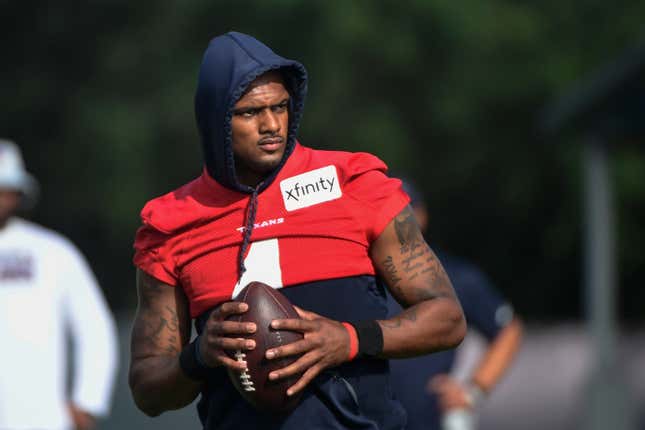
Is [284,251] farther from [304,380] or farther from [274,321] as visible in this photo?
[304,380]

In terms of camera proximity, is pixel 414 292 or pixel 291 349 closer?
pixel 291 349

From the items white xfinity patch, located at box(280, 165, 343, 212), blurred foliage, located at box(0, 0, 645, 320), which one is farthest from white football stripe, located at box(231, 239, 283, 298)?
blurred foliage, located at box(0, 0, 645, 320)

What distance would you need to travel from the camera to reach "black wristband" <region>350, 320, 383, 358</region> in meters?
3.92

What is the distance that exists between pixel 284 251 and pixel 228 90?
481 millimetres

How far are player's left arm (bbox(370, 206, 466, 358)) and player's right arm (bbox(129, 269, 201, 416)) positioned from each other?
24.5 inches

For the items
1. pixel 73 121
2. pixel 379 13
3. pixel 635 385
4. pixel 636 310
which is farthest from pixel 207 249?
pixel 73 121

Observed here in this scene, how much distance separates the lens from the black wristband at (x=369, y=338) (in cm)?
392

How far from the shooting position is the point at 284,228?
4.08m

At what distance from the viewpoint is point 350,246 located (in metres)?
4.07

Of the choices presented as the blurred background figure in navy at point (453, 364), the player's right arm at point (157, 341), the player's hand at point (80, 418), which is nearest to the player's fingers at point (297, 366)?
the player's right arm at point (157, 341)

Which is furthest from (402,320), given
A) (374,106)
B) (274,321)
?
(374,106)

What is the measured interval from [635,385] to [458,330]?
12.6m

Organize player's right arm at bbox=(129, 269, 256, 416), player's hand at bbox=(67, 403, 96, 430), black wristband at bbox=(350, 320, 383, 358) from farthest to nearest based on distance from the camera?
player's hand at bbox=(67, 403, 96, 430)
player's right arm at bbox=(129, 269, 256, 416)
black wristband at bbox=(350, 320, 383, 358)

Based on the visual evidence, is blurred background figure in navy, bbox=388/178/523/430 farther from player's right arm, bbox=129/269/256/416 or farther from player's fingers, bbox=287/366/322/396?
player's fingers, bbox=287/366/322/396
